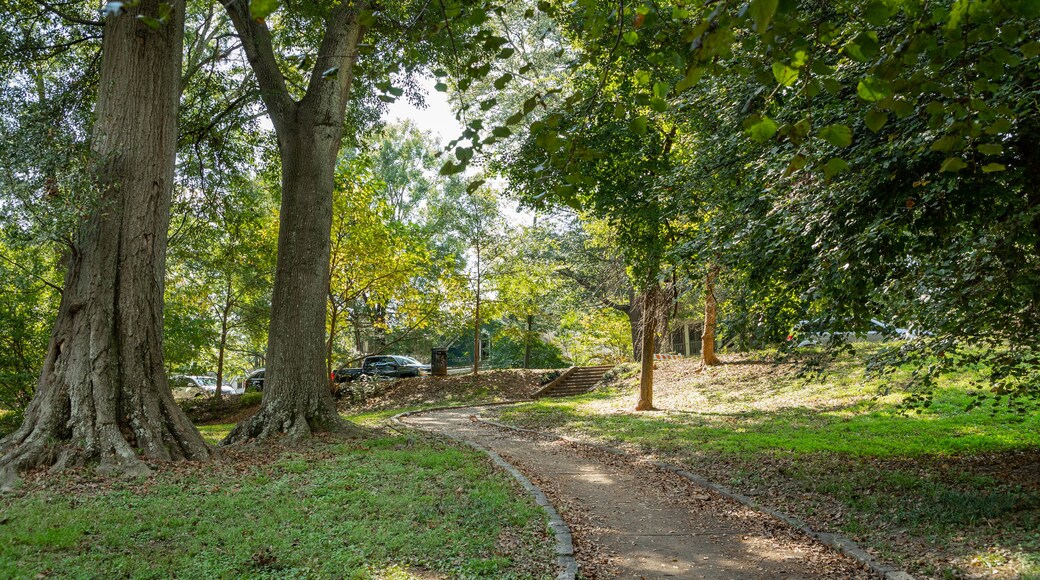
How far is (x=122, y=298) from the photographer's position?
25.0 feet

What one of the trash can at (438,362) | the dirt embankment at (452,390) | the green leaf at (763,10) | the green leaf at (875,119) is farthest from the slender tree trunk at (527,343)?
the green leaf at (763,10)

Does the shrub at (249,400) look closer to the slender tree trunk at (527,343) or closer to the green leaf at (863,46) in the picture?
the slender tree trunk at (527,343)

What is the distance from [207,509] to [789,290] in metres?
5.98

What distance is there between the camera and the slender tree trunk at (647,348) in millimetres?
14625

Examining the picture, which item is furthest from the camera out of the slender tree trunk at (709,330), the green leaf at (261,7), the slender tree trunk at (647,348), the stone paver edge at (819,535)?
the slender tree trunk at (709,330)

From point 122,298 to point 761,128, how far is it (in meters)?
7.68

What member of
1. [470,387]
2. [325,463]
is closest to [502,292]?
[470,387]

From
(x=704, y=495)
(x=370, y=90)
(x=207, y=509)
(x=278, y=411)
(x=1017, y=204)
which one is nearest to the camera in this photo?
(x=1017, y=204)

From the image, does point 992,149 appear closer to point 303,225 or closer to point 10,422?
point 303,225

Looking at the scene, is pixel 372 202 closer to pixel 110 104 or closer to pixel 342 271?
pixel 342 271

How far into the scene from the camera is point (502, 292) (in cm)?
2419

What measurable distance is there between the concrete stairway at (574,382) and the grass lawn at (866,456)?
464 cm

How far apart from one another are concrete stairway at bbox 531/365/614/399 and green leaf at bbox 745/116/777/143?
19443 mm

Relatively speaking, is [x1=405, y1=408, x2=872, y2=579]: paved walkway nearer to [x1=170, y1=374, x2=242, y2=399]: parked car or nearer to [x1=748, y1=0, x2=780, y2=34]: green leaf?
[x1=748, y1=0, x2=780, y2=34]: green leaf
